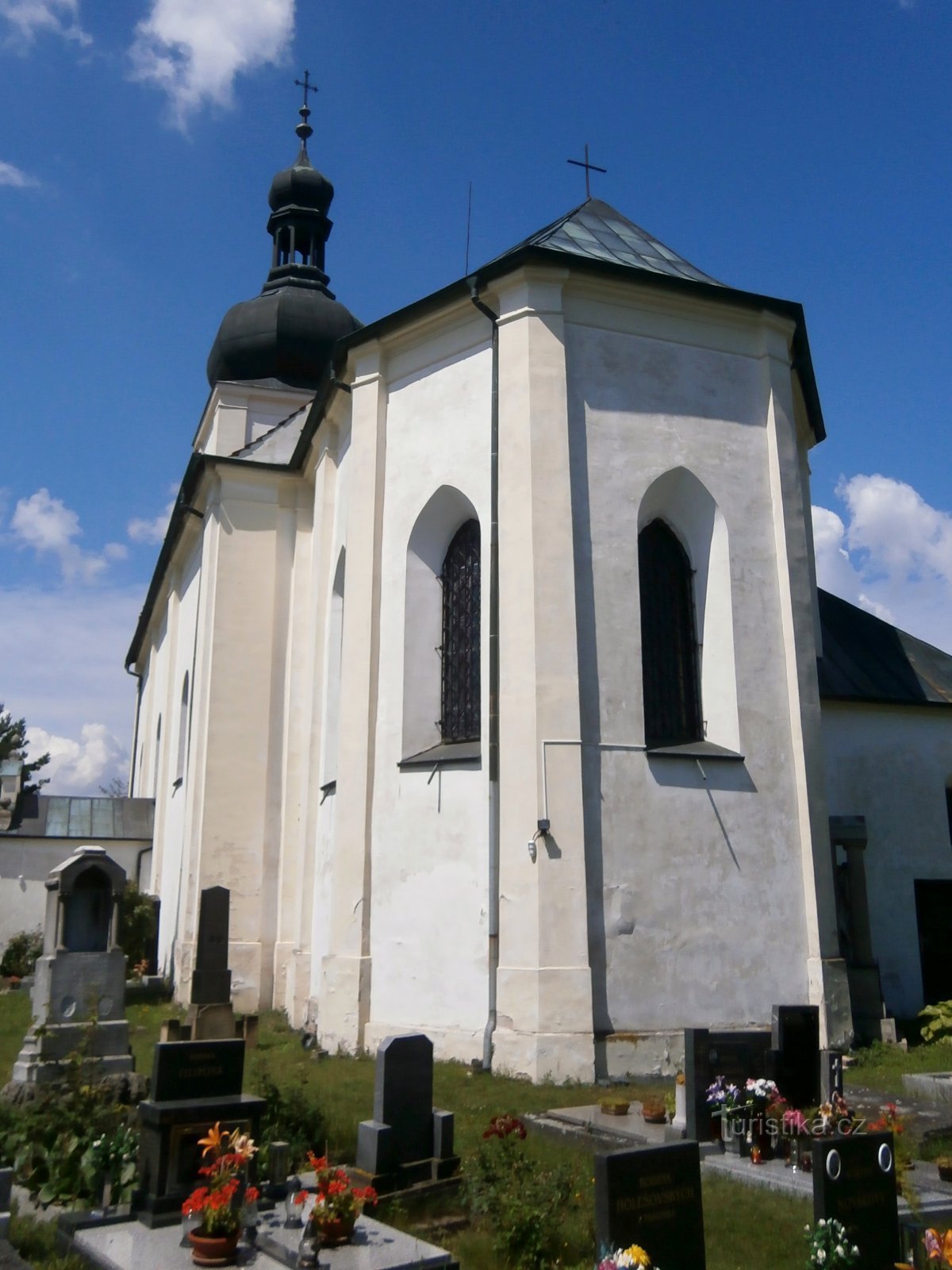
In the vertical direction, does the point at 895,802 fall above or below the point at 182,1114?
above

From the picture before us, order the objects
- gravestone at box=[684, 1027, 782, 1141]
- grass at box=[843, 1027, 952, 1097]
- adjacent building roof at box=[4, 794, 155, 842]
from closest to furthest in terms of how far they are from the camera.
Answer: gravestone at box=[684, 1027, 782, 1141] < grass at box=[843, 1027, 952, 1097] < adjacent building roof at box=[4, 794, 155, 842]

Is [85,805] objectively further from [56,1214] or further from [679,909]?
[56,1214]

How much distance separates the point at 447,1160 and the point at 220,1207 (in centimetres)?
199

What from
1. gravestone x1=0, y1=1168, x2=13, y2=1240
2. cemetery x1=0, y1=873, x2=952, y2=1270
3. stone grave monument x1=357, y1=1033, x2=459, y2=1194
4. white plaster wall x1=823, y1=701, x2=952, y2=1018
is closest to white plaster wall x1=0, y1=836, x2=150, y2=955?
cemetery x1=0, y1=873, x2=952, y2=1270

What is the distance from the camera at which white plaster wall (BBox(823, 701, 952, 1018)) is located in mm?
15609

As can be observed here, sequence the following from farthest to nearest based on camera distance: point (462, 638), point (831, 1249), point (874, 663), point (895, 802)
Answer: point (874, 663) → point (895, 802) → point (462, 638) → point (831, 1249)

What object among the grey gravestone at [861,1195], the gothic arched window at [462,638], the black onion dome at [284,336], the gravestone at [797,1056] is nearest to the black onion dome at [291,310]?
the black onion dome at [284,336]

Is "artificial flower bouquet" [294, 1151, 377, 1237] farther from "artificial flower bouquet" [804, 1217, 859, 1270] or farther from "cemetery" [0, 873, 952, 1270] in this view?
"artificial flower bouquet" [804, 1217, 859, 1270]

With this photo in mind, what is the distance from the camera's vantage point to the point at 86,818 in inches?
1158

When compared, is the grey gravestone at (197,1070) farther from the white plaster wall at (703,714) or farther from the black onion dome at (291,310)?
the black onion dome at (291,310)

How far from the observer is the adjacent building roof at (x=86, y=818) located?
93.3 ft

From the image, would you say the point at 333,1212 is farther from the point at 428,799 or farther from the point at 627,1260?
the point at 428,799

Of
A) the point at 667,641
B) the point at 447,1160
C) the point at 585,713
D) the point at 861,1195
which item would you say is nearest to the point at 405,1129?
the point at 447,1160

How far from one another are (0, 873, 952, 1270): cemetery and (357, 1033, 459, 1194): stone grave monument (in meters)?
0.01
